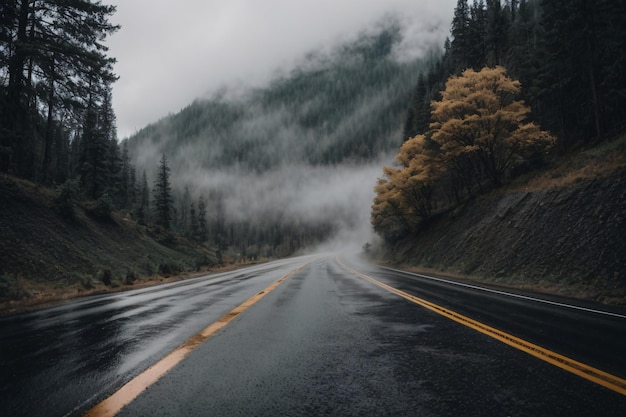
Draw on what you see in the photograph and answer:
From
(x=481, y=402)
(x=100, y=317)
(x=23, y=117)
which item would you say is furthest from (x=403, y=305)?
(x=23, y=117)

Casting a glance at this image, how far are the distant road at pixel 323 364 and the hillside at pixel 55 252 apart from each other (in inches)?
258

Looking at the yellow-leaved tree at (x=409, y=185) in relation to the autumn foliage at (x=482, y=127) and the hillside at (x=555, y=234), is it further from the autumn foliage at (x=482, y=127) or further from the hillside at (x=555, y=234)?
the hillside at (x=555, y=234)

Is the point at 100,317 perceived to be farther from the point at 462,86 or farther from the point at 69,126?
the point at 462,86

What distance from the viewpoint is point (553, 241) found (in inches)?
560

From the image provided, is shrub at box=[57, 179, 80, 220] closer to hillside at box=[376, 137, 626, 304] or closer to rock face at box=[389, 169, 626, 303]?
hillside at box=[376, 137, 626, 304]

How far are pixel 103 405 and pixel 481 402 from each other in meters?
2.59

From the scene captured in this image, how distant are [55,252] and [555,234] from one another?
964 inches

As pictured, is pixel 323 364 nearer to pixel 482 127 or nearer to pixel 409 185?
pixel 482 127

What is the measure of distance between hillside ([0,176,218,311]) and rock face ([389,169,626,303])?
16.6m

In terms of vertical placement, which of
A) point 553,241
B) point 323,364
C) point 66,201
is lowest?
point 323,364

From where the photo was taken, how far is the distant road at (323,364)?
2354mm

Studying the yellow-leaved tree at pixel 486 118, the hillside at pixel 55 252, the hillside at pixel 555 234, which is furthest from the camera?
the yellow-leaved tree at pixel 486 118

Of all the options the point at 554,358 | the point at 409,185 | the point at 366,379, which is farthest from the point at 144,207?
the point at 554,358

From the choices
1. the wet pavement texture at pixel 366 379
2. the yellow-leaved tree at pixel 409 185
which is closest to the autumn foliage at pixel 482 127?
the yellow-leaved tree at pixel 409 185
